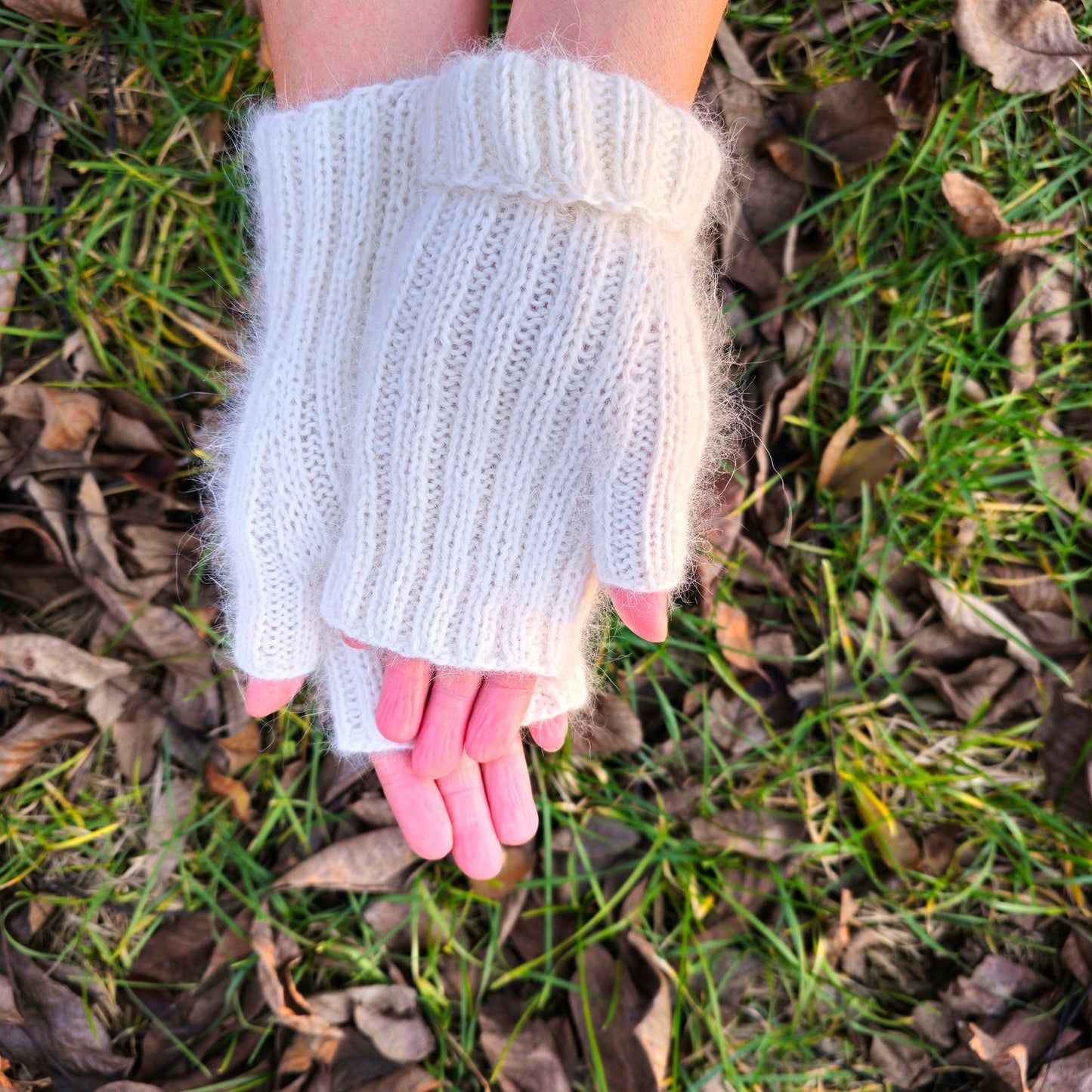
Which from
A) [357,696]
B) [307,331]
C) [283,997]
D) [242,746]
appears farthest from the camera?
[242,746]

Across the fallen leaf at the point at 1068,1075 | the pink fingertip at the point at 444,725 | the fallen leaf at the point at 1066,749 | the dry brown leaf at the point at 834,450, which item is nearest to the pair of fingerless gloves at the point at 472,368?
the pink fingertip at the point at 444,725

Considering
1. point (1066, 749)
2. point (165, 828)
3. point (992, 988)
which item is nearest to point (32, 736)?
point (165, 828)

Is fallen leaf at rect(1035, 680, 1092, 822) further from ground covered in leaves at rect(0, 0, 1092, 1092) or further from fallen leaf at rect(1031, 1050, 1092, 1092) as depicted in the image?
fallen leaf at rect(1031, 1050, 1092, 1092)

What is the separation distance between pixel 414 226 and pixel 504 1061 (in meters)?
1.63

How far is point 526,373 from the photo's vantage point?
124 cm

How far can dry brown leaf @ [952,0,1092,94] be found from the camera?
172 cm

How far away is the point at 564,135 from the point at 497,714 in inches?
36.7

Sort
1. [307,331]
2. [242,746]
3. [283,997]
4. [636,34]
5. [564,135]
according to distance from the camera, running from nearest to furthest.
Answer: [564,135], [636,34], [307,331], [283,997], [242,746]

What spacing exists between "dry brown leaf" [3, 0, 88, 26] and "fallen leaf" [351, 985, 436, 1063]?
7.06 feet

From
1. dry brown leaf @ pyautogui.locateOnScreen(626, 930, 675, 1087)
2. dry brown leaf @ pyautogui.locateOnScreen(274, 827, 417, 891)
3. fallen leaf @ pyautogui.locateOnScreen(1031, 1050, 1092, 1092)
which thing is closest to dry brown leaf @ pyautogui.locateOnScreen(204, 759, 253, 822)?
dry brown leaf @ pyautogui.locateOnScreen(274, 827, 417, 891)

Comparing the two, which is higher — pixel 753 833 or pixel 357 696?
pixel 357 696

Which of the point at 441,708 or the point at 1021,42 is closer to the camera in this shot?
the point at 441,708

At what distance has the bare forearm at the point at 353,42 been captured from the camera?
1377mm

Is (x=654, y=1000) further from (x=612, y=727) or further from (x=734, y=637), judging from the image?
(x=734, y=637)
